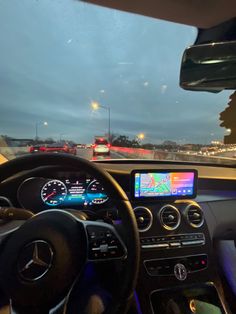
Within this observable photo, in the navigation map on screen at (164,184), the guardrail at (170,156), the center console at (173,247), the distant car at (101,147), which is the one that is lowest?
the center console at (173,247)

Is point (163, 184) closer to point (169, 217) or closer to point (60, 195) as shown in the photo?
point (169, 217)

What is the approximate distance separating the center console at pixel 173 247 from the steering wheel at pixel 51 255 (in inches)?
24.8

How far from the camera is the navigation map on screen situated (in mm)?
2240

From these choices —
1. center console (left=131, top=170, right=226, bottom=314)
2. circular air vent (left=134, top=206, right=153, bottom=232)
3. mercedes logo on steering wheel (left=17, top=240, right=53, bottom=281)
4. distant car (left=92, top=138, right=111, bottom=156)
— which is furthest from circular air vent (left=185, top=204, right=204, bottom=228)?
distant car (left=92, top=138, right=111, bottom=156)

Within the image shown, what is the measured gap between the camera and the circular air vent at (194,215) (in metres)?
2.27

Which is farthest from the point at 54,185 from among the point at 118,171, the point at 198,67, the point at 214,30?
the point at 214,30

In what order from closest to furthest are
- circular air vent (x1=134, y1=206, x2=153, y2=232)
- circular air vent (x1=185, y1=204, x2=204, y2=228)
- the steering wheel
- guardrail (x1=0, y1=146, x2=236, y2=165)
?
1. the steering wheel
2. circular air vent (x1=134, y1=206, x2=153, y2=232)
3. circular air vent (x1=185, y1=204, x2=204, y2=228)
4. guardrail (x1=0, y1=146, x2=236, y2=165)

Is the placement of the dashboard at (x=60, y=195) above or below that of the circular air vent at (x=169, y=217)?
above

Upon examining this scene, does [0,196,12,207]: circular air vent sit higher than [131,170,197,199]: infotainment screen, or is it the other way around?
[131,170,197,199]: infotainment screen

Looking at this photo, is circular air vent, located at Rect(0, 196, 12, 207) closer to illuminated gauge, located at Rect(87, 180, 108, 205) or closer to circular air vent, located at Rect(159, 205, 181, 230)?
illuminated gauge, located at Rect(87, 180, 108, 205)

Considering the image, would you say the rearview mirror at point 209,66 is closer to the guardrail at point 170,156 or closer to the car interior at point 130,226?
the car interior at point 130,226

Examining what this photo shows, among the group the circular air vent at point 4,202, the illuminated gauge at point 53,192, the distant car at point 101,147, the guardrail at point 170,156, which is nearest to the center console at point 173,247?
the illuminated gauge at point 53,192

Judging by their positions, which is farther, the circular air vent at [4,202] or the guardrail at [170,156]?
the guardrail at [170,156]

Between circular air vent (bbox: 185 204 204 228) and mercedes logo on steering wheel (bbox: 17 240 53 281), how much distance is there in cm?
116
